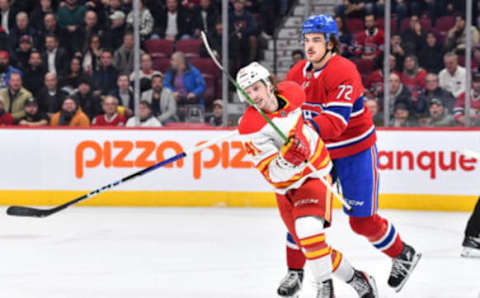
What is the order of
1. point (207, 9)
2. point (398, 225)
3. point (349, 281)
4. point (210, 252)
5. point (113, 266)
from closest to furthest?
1. point (349, 281)
2. point (113, 266)
3. point (210, 252)
4. point (398, 225)
5. point (207, 9)

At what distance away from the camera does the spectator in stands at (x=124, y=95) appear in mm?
7848

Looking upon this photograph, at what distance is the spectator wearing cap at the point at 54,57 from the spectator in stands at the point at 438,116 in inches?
129

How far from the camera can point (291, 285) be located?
4055 millimetres

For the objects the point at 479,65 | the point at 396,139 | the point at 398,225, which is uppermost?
the point at 479,65

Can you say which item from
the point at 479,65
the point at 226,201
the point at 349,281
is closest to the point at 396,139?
the point at 479,65

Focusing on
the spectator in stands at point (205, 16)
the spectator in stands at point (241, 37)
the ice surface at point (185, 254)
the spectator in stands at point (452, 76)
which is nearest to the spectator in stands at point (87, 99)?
the ice surface at point (185, 254)

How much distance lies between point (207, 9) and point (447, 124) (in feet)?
7.87

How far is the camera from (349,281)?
13.3ft

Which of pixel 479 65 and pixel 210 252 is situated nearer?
pixel 210 252

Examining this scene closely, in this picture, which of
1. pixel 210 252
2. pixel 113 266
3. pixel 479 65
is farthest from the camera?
pixel 479 65

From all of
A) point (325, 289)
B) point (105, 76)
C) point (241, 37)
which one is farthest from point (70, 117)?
point (325, 289)

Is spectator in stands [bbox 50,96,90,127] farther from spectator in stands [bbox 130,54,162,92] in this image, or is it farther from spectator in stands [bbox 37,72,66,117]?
spectator in stands [bbox 130,54,162,92]

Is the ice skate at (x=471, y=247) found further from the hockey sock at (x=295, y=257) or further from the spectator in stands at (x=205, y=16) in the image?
the spectator in stands at (x=205, y=16)

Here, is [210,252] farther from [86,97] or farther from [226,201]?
[86,97]
